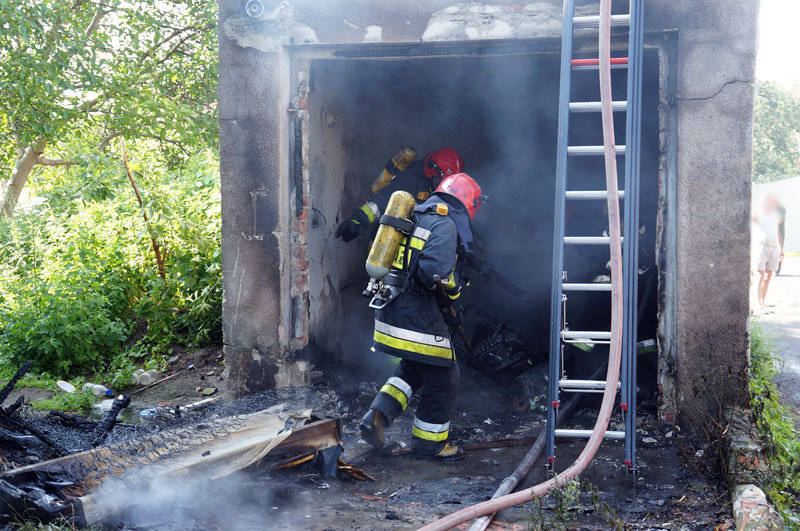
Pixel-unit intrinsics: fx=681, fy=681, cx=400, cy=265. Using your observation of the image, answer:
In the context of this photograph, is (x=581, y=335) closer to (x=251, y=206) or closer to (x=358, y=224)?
(x=358, y=224)

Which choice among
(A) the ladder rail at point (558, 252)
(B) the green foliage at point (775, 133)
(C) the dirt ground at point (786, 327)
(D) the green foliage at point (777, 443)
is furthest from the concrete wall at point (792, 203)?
(A) the ladder rail at point (558, 252)

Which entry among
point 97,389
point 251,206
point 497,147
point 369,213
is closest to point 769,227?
point 497,147

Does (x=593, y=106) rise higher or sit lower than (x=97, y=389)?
higher

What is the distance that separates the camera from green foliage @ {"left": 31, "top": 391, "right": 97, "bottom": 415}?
591 centimetres

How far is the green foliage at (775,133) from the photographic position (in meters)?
20.5

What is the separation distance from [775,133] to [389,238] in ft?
67.1

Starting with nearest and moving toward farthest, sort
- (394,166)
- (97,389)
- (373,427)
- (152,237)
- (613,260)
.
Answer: (613,260) → (373,427) → (97,389) → (394,166) → (152,237)

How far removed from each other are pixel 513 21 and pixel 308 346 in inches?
114

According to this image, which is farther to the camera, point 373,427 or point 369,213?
point 369,213

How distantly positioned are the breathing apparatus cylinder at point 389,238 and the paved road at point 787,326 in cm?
414

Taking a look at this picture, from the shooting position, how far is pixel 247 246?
5.32 metres

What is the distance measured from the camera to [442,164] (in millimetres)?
6812

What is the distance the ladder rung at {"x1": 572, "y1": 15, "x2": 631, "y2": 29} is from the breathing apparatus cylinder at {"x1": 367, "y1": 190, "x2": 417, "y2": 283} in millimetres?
1561

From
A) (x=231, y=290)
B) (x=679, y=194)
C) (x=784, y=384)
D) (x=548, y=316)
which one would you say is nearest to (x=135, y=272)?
(x=231, y=290)
